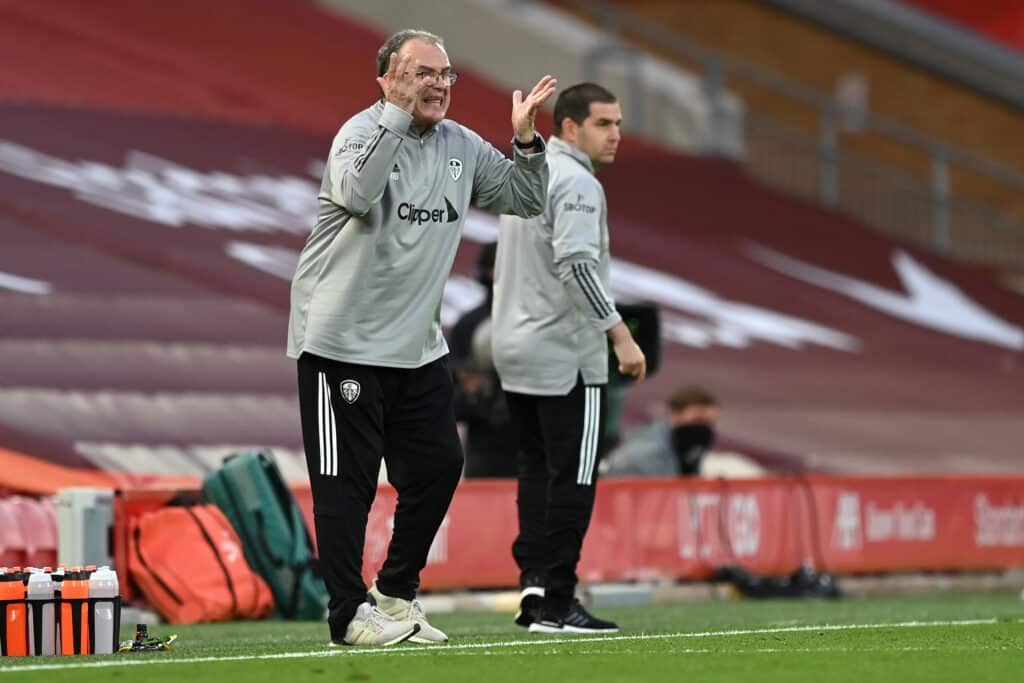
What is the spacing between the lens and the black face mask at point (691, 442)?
12266 mm

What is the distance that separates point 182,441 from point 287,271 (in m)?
3.17

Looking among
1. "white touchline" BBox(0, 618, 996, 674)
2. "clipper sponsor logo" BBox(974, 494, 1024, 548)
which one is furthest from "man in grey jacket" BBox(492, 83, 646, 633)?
"clipper sponsor logo" BBox(974, 494, 1024, 548)

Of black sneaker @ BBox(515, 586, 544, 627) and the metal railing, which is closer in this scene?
black sneaker @ BBox(515, 586, 544, 627)

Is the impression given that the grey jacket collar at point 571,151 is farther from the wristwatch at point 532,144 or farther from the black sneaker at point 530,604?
the black sneaker at point 530,604

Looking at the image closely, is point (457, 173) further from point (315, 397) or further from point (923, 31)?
point (923, 31)

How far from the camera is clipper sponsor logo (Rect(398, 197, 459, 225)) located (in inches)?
268

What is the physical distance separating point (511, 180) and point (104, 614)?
186cm

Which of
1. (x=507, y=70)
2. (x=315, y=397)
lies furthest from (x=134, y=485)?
(x=507, y=70)

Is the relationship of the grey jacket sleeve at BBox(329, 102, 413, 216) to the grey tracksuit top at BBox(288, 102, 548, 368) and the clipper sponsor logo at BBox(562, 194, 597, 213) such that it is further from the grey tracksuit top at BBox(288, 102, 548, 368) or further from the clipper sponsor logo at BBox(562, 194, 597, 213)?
the clipper sponsor logo at BBox(562, 194, 597, 213)

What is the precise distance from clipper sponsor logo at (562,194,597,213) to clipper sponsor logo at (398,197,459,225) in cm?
95

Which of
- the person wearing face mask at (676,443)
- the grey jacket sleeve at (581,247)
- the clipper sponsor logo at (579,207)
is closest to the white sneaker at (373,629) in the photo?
the grey jacket sleeve at (581,247)

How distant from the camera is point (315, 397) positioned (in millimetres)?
6770

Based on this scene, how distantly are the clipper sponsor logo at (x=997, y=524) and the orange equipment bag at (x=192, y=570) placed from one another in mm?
5035

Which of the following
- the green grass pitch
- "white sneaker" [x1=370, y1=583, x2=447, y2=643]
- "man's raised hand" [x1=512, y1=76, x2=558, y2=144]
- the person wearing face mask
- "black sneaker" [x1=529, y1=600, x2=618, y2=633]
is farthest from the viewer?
the person wearing face mask
